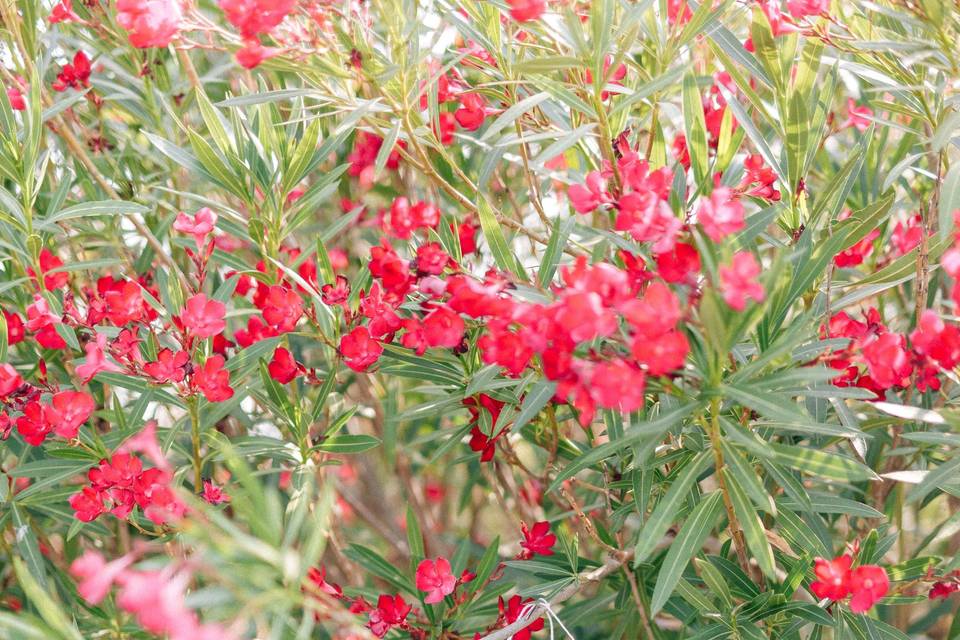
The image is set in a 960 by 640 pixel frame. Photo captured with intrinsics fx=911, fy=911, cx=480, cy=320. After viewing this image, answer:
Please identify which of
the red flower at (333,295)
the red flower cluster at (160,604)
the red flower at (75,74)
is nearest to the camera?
the red flower cluster at (160,604)

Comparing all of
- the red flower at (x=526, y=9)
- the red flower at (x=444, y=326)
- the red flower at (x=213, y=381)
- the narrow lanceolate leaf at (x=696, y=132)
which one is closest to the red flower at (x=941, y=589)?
the narrow lanceolate leaf at (x=696, y=132)

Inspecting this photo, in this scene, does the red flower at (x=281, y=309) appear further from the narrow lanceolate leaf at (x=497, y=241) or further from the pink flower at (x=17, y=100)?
the pink flower at (x=17, y=100)

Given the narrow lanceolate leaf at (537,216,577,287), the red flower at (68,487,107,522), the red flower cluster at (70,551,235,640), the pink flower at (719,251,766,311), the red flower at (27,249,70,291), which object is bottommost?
the red flower at (68,487,107,522)

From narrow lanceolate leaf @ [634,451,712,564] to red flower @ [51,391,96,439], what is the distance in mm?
896

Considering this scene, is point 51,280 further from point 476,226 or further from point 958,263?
point 958,263

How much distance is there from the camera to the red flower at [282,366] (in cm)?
158

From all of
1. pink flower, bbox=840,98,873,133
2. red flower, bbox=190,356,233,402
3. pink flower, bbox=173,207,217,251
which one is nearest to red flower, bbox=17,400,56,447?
red flower, bbox=190,356,233,402

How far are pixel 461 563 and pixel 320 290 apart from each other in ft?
2.09

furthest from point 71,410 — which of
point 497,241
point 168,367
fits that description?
point 497,241

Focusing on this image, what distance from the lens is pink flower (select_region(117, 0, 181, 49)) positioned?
1.25 metres

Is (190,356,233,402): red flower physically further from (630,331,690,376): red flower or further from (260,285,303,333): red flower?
(630,331,690,376): red flower

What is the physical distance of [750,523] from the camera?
1.24 m

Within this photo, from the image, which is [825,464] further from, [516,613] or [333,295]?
[333,295]

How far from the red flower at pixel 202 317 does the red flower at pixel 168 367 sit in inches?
1.8
